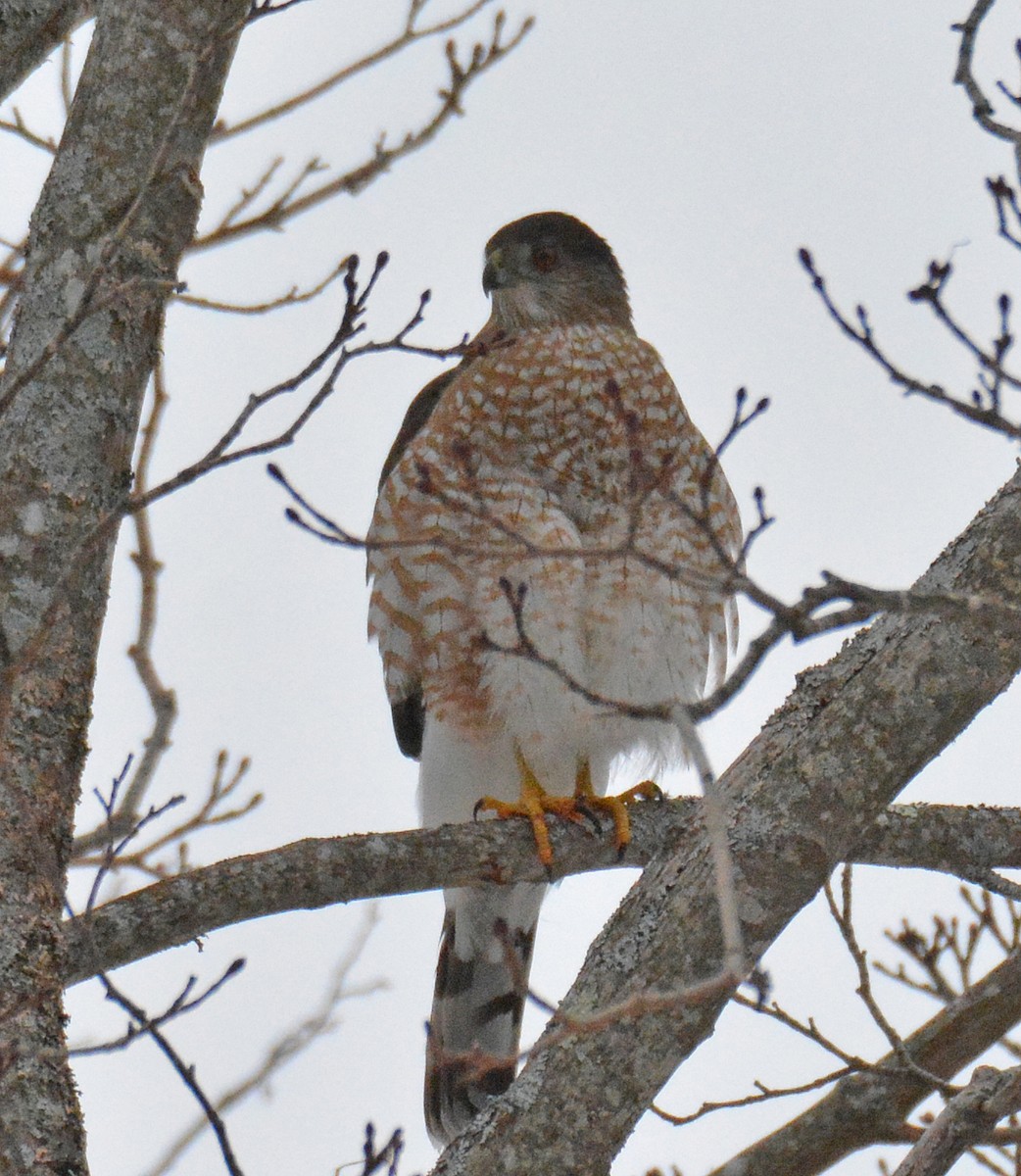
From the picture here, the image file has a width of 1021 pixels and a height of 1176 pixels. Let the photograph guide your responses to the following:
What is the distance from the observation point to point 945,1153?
2664mm

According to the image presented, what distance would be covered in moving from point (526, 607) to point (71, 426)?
4.60 ft

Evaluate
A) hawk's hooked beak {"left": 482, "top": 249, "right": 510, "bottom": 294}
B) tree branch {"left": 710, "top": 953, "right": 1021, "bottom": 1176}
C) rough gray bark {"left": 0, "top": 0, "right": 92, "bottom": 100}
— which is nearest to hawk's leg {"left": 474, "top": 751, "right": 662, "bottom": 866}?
tree branch {"left": 710, "top": 953, "right": 1021, "bottom": 1176}

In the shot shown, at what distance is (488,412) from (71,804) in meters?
1.89

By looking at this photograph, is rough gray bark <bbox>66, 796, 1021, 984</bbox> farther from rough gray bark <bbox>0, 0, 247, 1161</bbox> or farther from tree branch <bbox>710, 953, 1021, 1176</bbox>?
tree branch <bbox>710, 953, 1021, 1176</bbox>

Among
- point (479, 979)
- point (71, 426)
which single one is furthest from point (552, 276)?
point (71, 426)

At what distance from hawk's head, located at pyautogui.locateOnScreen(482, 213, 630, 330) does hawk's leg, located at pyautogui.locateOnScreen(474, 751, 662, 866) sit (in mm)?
1528

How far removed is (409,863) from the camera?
3.19 meters

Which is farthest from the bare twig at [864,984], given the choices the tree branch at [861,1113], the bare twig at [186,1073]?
the bare twig at [186,1073]

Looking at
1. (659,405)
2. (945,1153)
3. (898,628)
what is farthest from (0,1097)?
(659,405)

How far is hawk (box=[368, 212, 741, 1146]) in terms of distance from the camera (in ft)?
13.3

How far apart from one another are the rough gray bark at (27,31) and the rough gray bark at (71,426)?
116 millimetres

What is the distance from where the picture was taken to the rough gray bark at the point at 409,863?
2.83 m

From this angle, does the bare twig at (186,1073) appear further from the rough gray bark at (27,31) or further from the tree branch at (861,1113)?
the rough gray bark at (27,31)

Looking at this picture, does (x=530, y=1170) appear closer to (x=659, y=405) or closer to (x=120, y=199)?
(x=120, y=199)
